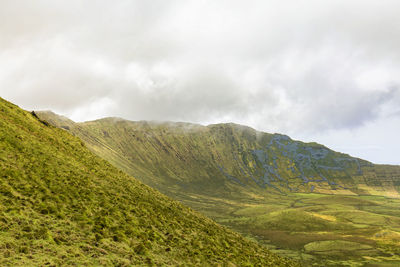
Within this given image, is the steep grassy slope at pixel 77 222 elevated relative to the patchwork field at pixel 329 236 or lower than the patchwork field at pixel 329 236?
elevated

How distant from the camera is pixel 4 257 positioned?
55.5ft

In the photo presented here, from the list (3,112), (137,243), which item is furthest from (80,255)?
(3,112)

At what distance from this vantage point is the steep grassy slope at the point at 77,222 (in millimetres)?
20609

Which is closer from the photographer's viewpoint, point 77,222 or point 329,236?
point 77,222

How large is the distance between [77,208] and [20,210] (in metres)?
6.86

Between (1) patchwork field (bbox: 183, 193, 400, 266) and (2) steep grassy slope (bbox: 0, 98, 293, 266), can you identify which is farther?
(1) patchwork field (bbox: 183, 193, 400, 266)

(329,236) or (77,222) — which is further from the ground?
(77,222)

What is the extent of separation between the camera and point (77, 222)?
2630 centimetres

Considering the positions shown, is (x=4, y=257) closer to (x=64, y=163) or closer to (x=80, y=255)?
(x=80, y=255)

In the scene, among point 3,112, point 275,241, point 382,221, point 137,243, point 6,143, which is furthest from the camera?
point 382,221

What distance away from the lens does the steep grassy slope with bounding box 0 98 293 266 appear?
2061 centimetres

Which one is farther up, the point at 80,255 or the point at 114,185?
the point at 114,185

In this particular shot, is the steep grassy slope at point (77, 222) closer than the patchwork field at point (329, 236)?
Yes

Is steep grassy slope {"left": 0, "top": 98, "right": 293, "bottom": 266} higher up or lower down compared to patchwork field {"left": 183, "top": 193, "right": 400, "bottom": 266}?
higher up
